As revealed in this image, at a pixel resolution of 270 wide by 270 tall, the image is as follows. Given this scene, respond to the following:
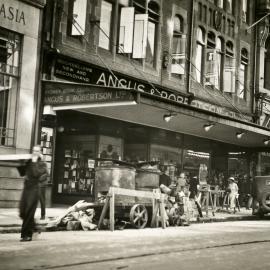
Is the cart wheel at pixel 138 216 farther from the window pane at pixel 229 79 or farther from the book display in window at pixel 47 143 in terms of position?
the window pane at pixel 229 79

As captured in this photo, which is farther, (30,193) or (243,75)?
(243,75)

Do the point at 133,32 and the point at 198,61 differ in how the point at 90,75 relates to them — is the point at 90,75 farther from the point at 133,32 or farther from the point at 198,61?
the point at 198,61

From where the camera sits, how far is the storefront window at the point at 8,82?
16.8 metres

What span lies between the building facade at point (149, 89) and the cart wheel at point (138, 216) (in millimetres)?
3455

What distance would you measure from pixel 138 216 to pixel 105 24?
29.9 ft

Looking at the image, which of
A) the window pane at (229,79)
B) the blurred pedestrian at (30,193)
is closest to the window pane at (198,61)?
the window pane at (229,79)

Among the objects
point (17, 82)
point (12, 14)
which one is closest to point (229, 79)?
point (17, 82)

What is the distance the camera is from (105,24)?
21.0 m

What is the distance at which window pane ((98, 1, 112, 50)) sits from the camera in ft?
68.0

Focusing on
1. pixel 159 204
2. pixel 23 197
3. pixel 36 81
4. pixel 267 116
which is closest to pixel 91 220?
pixel 159 204

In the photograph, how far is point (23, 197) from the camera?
10.7 metres

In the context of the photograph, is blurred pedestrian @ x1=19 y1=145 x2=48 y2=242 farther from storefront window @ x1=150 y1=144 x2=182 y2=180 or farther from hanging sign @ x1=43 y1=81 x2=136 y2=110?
storefront window @ x1=150 y1=144 x2=182 y2=180

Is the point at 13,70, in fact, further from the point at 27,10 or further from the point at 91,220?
the point at 91,220

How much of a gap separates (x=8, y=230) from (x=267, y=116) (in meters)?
22.2
